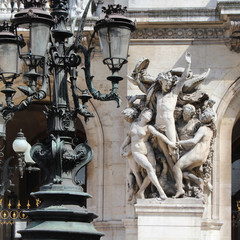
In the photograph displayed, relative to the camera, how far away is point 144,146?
18797 millimetres

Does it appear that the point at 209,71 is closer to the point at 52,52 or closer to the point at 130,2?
the point at 130,2

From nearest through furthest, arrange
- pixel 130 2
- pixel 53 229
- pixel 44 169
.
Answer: pixel 53 229, pixel 44 169, pixel 130 2

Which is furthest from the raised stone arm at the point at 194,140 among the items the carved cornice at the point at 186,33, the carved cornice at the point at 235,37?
the carved cornice at the point at 186,33

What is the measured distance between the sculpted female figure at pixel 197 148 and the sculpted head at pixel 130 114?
93 cm

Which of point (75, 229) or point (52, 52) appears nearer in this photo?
point (75, 229)

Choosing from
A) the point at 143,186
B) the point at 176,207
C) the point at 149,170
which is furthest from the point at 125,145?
the point at 176,207

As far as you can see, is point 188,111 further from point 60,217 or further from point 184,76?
point 60,217

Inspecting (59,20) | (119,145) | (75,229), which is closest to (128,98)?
(119,145)

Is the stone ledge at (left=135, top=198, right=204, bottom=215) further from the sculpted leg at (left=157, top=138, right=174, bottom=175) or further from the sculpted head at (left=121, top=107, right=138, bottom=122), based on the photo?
the sculpted head at (left=121, top=107, right=138, bottom=122)

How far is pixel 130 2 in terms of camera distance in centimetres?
2003

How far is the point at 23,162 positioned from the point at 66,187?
6.34 m

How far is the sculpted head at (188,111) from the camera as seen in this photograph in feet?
61.6

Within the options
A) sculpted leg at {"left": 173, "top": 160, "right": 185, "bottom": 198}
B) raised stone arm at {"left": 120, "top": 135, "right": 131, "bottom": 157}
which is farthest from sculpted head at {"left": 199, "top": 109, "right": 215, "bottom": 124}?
raised stone arm at {"left": 120, "top": 135, "right": 131, "bottom": 157}

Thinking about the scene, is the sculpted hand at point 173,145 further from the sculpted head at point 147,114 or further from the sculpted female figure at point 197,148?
the sculpted head at point 147,114
